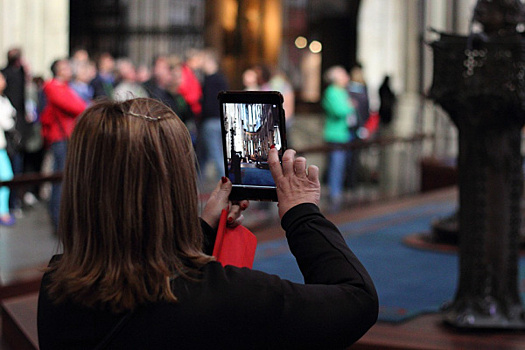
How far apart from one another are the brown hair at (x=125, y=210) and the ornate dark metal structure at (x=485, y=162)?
2964mm

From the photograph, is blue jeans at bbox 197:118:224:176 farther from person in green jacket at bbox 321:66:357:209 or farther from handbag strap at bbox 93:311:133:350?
handbag strap at bbox 93:311:133:350

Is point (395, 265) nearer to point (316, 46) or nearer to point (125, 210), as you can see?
point (125, 210)

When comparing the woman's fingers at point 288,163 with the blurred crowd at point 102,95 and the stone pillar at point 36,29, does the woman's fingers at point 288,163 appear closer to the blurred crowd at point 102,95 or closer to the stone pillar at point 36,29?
the blurred crowd at point 102,95

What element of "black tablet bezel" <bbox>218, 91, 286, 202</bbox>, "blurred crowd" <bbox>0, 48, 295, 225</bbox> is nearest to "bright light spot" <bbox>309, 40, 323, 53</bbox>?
"blurred crowd" <bbox>0, 48, 295, 225</bbox>

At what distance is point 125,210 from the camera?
1.60 metres

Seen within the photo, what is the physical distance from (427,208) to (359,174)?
9.73ft

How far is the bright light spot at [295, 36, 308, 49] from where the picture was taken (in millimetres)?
15203

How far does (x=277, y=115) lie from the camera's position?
6.04 ft

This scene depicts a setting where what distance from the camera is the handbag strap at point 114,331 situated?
159cm

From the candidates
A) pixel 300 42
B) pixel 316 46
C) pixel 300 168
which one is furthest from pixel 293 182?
pixel 300 42

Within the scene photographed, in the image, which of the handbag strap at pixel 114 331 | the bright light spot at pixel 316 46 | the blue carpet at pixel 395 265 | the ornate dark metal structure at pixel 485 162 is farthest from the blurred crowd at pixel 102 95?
the handbag strap at pixel 114 331

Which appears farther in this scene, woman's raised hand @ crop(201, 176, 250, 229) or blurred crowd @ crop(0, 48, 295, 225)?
blurred crowd @ crop(0, 48, 295, 225)

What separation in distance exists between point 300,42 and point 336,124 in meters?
4.97

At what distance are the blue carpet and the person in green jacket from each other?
1.28m
